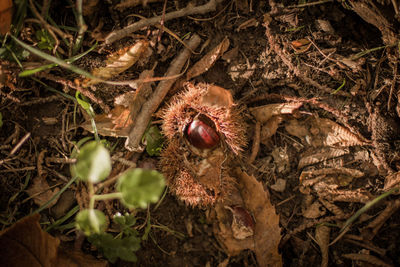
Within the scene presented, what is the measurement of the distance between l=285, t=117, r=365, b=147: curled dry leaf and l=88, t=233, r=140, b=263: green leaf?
43.0 inches

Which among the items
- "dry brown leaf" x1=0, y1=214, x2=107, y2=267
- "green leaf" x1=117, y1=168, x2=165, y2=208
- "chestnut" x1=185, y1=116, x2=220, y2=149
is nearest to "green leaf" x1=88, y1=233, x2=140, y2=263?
"dry brown leaf" x1=0, y1=214, x2=107, y2=267

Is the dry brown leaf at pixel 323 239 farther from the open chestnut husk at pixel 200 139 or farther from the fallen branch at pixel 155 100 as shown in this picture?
the fallen branch at pixel 155 100

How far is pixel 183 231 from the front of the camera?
1763 mm

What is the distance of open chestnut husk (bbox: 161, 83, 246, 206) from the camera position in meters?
1.56

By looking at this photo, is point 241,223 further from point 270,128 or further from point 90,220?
point 90,220

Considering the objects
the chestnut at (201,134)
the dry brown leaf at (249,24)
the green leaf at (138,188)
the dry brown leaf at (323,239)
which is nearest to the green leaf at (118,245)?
the green leaf at (138,188)

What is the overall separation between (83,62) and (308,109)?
1343 millimetres

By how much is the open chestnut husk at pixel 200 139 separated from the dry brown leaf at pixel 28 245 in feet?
2.18

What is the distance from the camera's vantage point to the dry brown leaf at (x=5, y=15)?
1443 mm

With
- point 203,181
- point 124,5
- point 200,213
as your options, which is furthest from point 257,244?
point 124,5

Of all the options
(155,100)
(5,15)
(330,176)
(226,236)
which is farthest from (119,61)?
(330,176)

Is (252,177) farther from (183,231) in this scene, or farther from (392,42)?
(392,42)

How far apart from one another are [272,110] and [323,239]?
804 millimetres

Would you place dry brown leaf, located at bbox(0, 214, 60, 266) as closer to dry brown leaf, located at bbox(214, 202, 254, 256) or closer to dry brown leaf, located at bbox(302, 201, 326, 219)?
dry brown leaf, located at bbox(214, 202, 254, 256)
